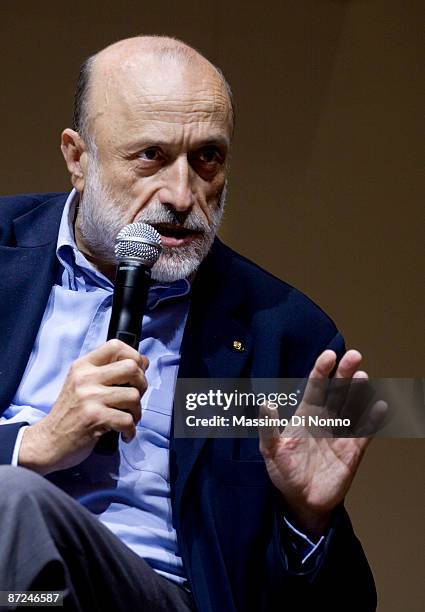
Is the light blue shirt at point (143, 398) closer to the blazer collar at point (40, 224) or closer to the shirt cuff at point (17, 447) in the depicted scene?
the blazer collar at point (40, 224)

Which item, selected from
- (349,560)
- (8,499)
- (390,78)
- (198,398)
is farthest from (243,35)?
(8,499)

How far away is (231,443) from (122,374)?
1.40ft

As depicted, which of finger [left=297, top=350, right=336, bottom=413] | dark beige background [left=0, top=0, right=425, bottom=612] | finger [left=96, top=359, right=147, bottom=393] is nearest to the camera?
finger [left=96, top=359, right=147, bottom=393]

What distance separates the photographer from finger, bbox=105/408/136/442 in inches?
75.5

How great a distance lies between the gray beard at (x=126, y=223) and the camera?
7.67 ft

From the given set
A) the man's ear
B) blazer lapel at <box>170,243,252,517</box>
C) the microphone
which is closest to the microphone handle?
the microphone

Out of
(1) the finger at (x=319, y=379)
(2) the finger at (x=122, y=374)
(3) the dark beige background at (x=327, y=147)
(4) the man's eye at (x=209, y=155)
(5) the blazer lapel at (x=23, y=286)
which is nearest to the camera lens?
(2) the finger at (x=122, y=374)

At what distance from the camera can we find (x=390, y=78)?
335 centimetres

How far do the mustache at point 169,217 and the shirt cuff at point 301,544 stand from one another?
0.57m

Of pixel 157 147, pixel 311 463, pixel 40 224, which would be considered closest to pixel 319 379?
A: pixel 311 463

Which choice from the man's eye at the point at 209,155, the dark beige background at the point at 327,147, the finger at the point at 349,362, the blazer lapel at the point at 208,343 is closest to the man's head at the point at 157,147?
the man's eye at the point at 209,155

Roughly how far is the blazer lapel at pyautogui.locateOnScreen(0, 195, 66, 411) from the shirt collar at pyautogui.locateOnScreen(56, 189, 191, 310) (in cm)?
2

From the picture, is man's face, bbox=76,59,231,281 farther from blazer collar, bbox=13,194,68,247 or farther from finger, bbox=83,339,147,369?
finger, bbox=83,339,147,369

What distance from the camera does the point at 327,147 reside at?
3.39 metres
